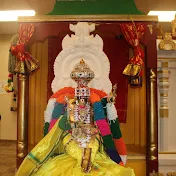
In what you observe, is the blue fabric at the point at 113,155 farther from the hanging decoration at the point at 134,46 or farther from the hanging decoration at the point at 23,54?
the hanging decoration at the point at 23,54

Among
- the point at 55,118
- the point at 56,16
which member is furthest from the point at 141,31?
the point at 55,118

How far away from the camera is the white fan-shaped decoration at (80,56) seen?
9.48 feet

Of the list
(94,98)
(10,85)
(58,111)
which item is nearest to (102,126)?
(94,98)

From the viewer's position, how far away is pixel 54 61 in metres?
3.18

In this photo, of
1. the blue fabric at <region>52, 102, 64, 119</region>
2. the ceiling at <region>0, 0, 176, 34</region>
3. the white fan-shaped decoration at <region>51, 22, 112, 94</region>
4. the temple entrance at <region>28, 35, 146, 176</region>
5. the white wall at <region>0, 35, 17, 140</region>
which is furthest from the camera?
the white wall at <region>0, 35, 17, 140</region>

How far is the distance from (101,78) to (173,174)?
1337 millimetres

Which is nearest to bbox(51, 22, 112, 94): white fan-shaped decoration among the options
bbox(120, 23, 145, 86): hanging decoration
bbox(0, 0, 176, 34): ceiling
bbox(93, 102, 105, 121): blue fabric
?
bbox(120, 23, 145, 86): hanging decoration

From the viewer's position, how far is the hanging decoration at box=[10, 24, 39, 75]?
2908mm

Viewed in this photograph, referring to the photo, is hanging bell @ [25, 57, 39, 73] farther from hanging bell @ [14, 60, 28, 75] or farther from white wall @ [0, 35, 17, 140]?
white wall @ [0, 35, 17, 140]

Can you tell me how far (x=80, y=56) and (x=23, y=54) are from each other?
58cm

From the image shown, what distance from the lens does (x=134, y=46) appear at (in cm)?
294

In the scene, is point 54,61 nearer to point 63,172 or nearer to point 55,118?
point 55,118

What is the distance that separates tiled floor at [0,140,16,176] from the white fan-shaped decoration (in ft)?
6.88

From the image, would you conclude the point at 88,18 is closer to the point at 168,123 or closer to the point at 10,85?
the point at 10,85
